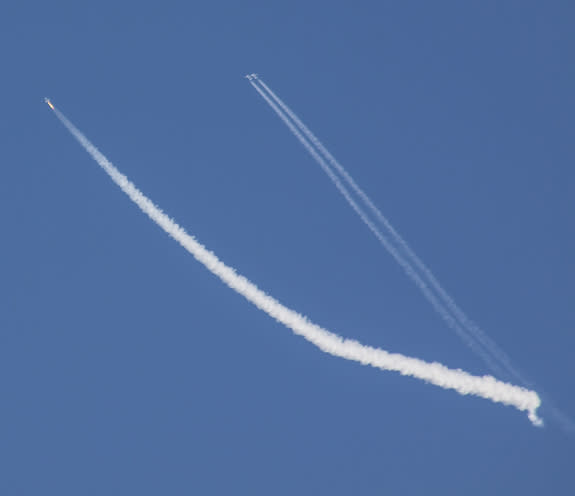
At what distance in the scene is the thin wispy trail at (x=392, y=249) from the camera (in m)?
5.45

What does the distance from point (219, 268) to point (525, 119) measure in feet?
7.93

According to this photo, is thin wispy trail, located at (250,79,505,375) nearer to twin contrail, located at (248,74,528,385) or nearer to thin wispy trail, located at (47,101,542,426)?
twin contrail, located at (248,74,528,385)

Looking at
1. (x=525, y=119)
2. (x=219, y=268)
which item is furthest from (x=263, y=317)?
(x=525, y=119)

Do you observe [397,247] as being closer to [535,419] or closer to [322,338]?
[322,338]

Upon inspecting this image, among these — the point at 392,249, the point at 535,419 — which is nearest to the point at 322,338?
the point at 392,249

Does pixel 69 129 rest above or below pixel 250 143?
below

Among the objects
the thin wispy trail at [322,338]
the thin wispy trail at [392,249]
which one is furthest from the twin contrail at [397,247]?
the thin wispy trail at [322,338]

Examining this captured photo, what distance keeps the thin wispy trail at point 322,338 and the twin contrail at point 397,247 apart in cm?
15

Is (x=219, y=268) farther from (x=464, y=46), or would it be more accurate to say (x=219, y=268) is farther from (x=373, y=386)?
(x=464, y=46)

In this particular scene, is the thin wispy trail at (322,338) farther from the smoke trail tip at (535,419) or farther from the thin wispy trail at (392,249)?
the thin wispy trail at (392,249)

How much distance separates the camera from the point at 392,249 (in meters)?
5.60

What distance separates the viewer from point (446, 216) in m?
5.61

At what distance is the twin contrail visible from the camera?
5.44 metres

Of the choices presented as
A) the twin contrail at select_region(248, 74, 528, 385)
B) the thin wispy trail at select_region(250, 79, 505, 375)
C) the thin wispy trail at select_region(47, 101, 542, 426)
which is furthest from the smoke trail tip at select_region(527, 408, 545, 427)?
the thin wispy trail at select_region(250, 79, 505, 375)
